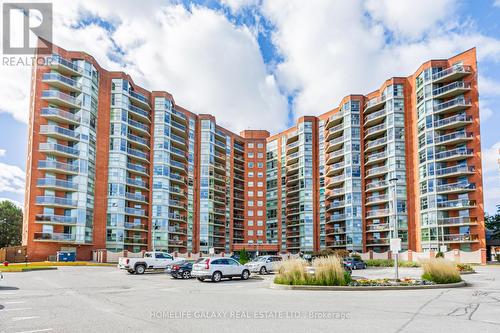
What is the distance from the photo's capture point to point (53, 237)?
54.4 m

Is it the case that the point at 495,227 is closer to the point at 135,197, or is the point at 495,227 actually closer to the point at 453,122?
the point at 453,122

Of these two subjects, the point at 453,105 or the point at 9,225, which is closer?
the point at 453,105

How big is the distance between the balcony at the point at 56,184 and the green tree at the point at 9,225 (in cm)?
3322

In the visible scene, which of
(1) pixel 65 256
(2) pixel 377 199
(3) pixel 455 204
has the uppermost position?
(2) pixel 377 199

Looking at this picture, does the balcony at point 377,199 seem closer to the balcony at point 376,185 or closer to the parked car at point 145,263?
the balcony at point 376,185

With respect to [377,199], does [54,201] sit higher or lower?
lower

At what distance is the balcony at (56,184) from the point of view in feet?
181

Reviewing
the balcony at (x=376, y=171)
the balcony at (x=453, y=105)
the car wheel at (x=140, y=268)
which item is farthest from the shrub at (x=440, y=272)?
the balcony at (x=376, y=171)

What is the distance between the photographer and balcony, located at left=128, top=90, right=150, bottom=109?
70.1 m

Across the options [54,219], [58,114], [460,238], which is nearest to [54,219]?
[54,219]

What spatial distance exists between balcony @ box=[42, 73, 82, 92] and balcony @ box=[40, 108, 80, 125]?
3.67 meters

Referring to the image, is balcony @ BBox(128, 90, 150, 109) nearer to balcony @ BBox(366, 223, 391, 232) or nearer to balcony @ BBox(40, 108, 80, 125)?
balcony @ BBox(40, 108, 80, 125)

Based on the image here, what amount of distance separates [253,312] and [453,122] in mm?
56329

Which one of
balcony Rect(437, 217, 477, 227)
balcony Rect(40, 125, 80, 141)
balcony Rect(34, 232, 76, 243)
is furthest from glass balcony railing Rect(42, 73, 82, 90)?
balcony Rect(437, 217, 477, 227)
